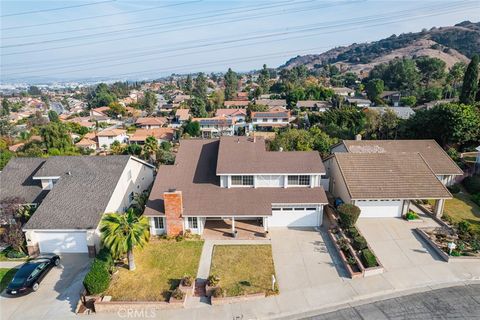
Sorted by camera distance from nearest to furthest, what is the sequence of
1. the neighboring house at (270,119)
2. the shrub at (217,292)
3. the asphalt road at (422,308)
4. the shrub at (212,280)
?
the asphalt road at (422,308), the shrub at (217,292), the shrub at (212,280), the neighboring house at (270,119)

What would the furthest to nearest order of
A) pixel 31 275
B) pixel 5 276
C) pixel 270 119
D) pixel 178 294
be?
pixel 270 119
pixel 5 276
pixel 31 275
pixel 178 294

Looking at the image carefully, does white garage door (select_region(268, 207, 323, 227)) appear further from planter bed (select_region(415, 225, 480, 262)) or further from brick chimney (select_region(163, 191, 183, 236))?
planter bed (select_region(415, 225, 480, 262))

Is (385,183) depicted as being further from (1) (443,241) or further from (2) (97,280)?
(2) (97,280)

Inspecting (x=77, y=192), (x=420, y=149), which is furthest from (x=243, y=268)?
(x=420, y=149)

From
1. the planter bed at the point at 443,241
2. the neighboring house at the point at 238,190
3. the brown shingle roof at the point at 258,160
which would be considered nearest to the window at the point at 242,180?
the neighboring house at the point at 238,190

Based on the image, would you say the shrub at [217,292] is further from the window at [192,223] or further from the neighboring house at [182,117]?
the neighboring house at [182,117]

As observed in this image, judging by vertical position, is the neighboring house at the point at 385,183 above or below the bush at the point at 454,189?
above

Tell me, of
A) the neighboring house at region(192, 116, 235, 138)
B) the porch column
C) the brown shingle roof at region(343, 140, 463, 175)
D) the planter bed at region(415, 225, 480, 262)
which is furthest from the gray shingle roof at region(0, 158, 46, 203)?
the neighboring house at region(192, 116, 235, 138)
